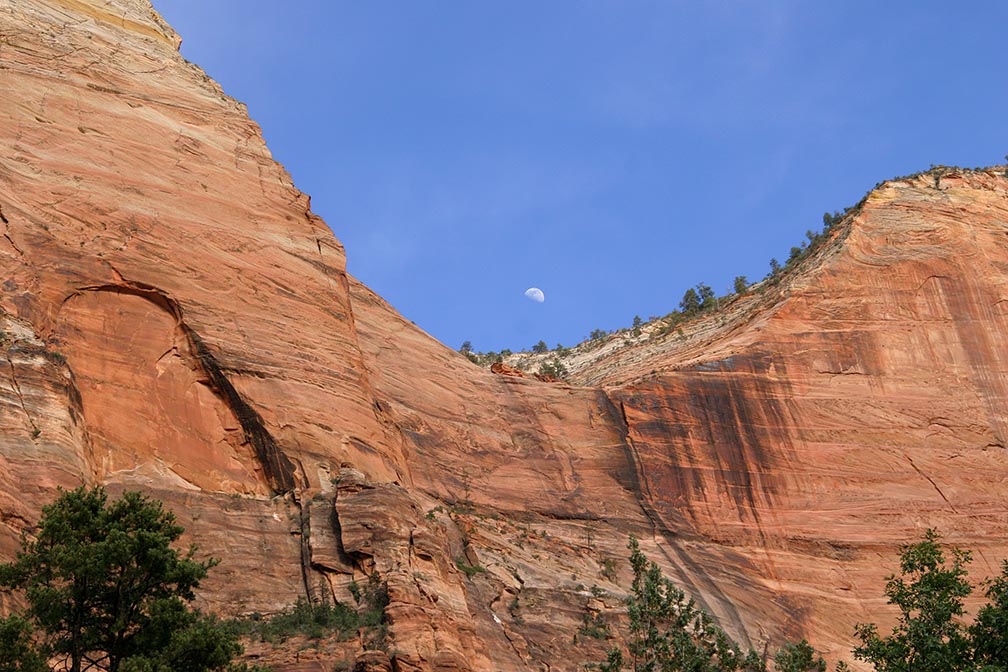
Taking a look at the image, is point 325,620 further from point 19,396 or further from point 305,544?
point 19,396

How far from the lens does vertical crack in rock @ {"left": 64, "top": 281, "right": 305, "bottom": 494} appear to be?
112 feet

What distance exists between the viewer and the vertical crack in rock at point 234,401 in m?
34.1

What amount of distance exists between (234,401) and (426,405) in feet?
36.7

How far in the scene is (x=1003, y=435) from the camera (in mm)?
48375

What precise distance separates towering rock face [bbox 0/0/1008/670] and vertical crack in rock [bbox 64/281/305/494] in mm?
70

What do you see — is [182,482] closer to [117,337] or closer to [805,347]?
[117,337]

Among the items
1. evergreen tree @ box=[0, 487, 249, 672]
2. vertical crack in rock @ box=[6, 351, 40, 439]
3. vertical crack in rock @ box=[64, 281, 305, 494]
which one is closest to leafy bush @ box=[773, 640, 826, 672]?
vertical crack in rock @ box=[64, 281, 305, 494]

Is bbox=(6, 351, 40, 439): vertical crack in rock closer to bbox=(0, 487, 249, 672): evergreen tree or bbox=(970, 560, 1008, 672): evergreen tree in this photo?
bbox=(0, 487, 249, 672): evergreen tree

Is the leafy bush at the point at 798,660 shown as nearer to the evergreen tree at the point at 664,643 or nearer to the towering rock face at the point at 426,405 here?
the evergreen tree at the point at 664,643

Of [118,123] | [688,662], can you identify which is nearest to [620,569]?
[688,662]

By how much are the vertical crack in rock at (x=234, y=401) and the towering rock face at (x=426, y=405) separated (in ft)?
0.23

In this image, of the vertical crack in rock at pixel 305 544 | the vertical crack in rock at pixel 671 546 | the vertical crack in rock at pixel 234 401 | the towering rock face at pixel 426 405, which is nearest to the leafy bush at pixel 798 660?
the towering rock face at pixel 426 405

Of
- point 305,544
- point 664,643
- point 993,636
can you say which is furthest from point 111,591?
point 993,636

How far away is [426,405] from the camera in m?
44.9
